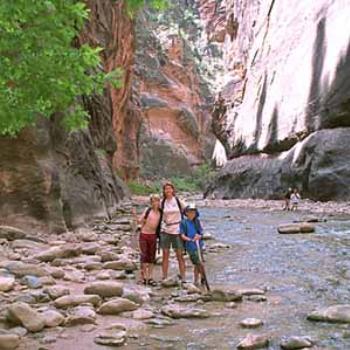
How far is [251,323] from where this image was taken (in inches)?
224

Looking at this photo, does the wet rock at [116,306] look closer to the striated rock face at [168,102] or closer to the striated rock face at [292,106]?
the striated rock face at [292,106]

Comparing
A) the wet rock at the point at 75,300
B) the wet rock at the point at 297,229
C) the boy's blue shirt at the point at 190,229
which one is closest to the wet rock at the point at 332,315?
the boy's blue shirt at the point at 190,229

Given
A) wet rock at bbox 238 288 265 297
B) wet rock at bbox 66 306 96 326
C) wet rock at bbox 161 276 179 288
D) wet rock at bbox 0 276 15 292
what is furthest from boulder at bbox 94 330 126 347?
wet rock at bbox 161 276 179 288

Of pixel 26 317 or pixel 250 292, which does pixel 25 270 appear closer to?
pixel 26 317

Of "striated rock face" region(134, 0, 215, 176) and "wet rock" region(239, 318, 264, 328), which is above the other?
"striated rock face" region(134, 0, 215, 176)

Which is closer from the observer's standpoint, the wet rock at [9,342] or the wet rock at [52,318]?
the wet rock at [9,342]

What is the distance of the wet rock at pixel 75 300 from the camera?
6.35 meters

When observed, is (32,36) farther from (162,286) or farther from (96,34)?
(96,34)

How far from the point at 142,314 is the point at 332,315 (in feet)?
6.75

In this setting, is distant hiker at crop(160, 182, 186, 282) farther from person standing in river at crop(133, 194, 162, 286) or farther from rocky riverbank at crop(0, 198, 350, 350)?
rocky riverbank at crop(0, 198, 350, 350)

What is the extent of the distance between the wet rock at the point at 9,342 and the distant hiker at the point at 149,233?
3.57m

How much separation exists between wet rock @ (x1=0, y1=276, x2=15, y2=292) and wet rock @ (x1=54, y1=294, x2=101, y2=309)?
858 millimetres

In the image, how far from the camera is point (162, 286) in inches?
319

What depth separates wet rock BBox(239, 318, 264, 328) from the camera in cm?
568
